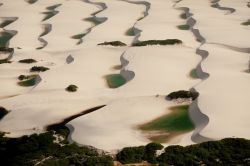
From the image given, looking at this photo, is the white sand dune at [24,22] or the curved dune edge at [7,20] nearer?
the white sand dune at [24,22]

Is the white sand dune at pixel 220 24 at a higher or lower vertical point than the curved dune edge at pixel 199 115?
lower

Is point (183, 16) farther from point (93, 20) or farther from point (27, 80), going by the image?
point (27, 80)

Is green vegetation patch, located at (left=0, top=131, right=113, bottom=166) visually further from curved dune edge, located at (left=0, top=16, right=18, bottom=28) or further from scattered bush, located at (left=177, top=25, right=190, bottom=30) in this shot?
curved dune edge, located at (left=0, top=16, right=18, bottom=28)

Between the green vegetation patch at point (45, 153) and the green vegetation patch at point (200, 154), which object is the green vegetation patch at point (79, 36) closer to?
the green vegetation patch at point (45, 153)

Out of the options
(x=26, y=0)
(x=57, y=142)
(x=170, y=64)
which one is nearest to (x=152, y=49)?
(x=170, y=64)

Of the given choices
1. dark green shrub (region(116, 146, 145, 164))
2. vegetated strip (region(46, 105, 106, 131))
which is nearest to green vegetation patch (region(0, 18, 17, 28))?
vegetated strip (region(46, 105, 106, 131))

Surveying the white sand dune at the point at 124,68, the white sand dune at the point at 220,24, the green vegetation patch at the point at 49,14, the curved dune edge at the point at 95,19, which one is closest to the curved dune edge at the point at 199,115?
the white sand dune at the point at 124,68

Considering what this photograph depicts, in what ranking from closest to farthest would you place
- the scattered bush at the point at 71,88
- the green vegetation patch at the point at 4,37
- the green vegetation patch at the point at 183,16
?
the scattered bush at the point at 71,88 → the green vegetation patch at the point at 4,37 → the green vegetation patch at the point at 183,16
